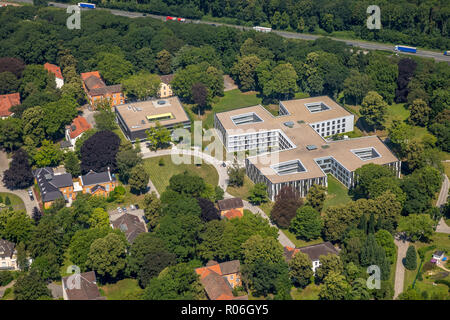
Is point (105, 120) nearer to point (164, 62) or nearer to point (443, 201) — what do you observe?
point (164, 62)

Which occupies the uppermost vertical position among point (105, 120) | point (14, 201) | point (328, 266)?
point (105, 120)

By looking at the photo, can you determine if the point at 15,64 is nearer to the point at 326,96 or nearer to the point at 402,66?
the point at 326,96

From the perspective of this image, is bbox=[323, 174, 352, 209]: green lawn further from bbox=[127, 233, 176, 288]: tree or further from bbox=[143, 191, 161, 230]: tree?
bbox=[127, 233, 176, 288]: tree

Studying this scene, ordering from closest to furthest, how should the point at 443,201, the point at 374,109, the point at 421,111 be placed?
the point at 443,201 < the point at 374,109 < the point at 421,111

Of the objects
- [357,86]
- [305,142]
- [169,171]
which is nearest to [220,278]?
[169,171]

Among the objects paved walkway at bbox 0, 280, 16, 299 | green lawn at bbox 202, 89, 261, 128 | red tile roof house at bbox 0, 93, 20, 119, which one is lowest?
paved walkway at bbox 0, 280, 16, 299

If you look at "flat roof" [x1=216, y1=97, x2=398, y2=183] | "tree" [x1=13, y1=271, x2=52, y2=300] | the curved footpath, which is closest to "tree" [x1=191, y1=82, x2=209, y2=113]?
"flat roof" [x1=216, y1=97, x2=398, y2=183]
